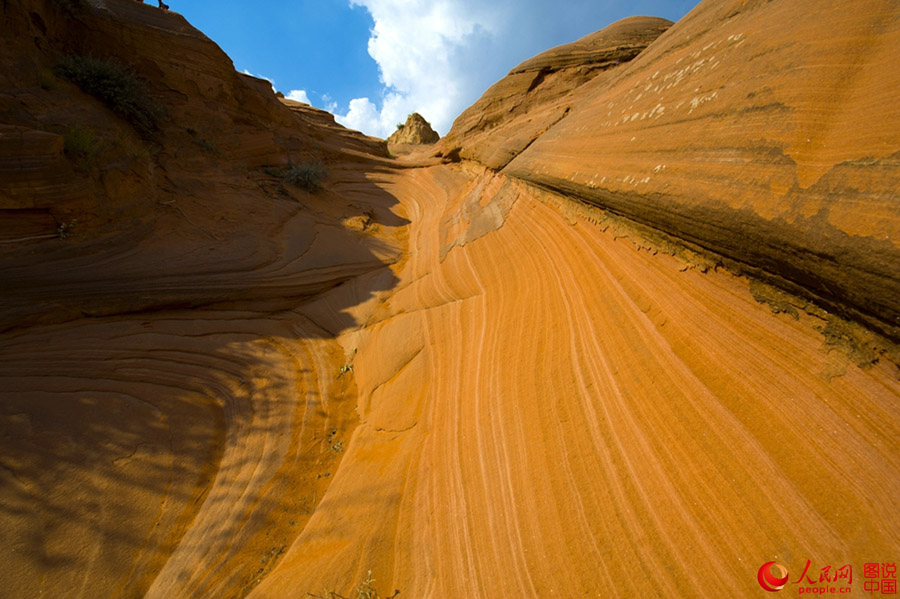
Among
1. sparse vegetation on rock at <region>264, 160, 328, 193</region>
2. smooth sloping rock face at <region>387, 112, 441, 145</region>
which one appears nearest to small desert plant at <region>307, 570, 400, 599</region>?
sparse vegetation on rock at <region>264, 160, 328, 193</region>

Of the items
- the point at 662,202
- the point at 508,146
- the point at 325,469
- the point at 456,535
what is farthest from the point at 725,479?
the point at 508,146

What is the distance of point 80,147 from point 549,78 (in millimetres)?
9259

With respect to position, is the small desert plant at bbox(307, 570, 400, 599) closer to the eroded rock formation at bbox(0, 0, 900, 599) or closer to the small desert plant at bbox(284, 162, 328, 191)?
the eroded rock formation at bbox(0, 0, 900, 599)

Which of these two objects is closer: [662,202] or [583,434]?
[583,434]

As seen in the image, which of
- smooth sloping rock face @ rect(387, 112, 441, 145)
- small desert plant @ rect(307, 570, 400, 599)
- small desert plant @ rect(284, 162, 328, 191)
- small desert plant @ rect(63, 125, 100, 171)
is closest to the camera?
small desert plant @ rect(307, 570, 400, 599)

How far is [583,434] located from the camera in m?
1.96

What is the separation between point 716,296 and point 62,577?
440 centimetres

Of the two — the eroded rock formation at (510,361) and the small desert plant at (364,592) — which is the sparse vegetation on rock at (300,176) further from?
the small desert plant at (364,592)

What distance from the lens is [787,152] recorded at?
1665 mm

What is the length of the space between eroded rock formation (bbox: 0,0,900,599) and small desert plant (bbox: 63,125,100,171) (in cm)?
11

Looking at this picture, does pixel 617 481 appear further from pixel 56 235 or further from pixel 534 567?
pixel 56 235

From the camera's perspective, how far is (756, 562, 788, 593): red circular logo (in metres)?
1.22

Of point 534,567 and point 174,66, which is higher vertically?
point 174,66

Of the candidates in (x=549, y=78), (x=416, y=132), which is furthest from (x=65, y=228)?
(x=416, y=132)
